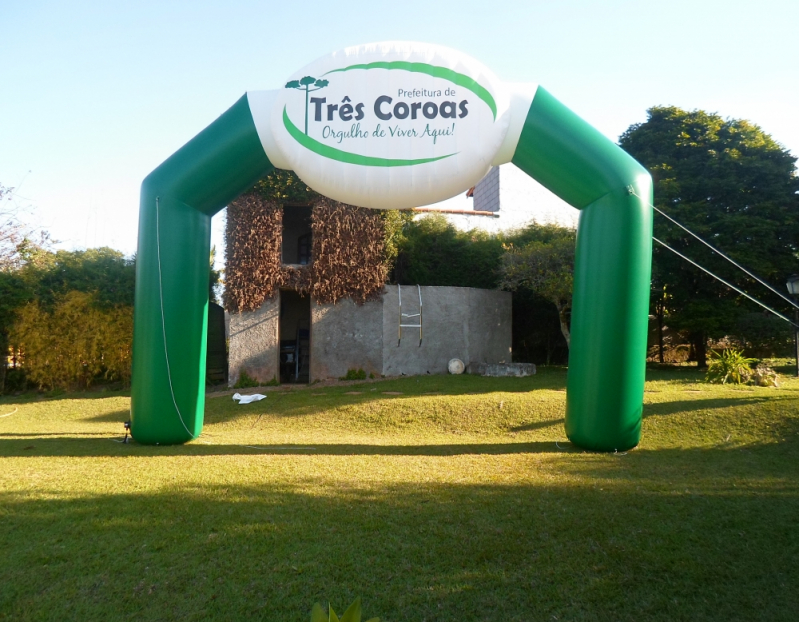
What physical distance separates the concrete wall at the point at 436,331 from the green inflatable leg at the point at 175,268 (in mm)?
6365

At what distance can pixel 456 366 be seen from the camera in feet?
41.2

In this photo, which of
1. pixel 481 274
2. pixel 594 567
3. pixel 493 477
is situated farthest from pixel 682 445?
pixel 481 274

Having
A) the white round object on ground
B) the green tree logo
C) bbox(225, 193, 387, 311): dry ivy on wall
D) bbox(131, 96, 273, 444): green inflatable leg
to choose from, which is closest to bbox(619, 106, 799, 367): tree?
the white round object on ground

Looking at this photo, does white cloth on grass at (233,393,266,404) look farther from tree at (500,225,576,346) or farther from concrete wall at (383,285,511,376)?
tree at (500,225,576,346)

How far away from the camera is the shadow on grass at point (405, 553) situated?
9.21 ft

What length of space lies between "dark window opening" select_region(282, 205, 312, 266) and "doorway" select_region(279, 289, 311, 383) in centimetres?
122

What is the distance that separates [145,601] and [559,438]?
18.5 feet

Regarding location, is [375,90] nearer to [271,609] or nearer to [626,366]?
[626,366]

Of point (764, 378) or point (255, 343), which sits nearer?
point (764, 378)

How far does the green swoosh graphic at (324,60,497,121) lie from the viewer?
6.24 metres

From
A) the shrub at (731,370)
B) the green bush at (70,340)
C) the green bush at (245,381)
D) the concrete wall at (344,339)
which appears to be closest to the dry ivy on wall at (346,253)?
the concrete wall at (344,339)

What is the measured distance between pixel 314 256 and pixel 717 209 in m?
10.3

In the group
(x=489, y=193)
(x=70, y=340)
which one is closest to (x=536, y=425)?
(x=70, y=340)

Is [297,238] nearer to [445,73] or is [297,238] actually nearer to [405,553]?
[445,73]
